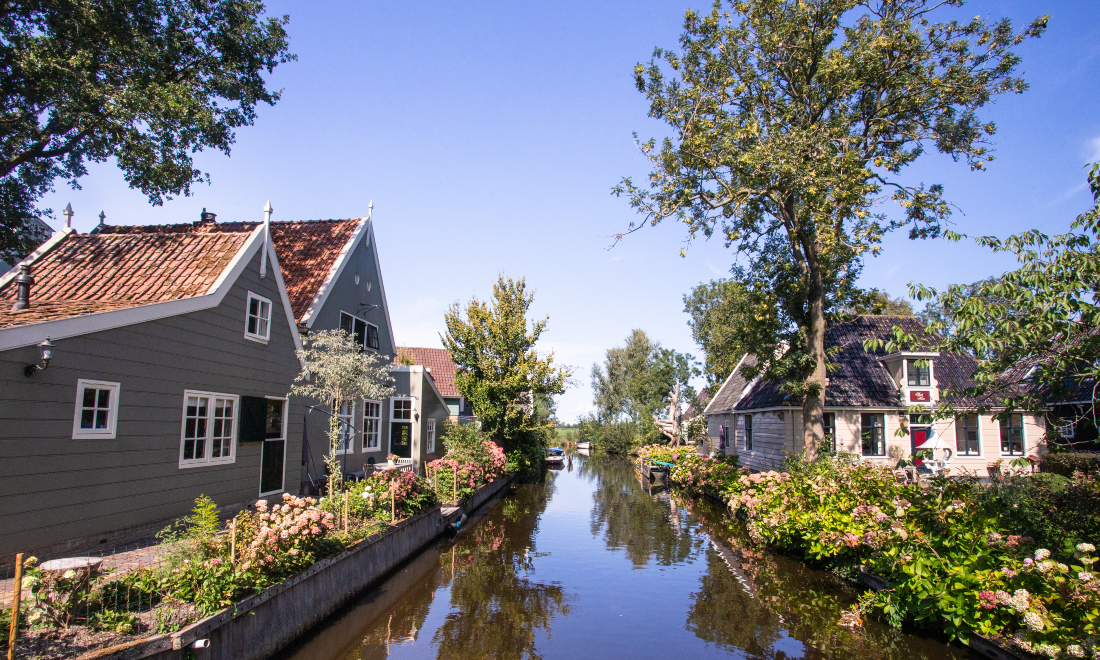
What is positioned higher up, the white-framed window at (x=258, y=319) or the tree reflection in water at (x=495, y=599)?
the white-framed window at (x=258, y=319)

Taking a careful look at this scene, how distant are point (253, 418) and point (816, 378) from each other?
15888 mm

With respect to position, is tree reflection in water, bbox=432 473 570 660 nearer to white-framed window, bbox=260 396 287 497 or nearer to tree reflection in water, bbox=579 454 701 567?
tree reflection in water, bbox=579 454 701 567

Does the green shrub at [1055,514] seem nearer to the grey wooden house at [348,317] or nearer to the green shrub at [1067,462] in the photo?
the green shrub at [1067,462]

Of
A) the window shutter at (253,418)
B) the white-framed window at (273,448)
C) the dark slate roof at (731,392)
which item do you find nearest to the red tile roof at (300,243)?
the white-framed window at (273,448)

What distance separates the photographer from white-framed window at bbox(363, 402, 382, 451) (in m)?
19.5

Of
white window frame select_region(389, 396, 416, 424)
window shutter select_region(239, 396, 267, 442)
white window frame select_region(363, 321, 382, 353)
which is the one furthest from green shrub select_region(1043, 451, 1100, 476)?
white window frame select_region(363, 321, 382, 353)

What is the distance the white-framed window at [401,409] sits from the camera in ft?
70.6

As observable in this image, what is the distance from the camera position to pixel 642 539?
17141 mm

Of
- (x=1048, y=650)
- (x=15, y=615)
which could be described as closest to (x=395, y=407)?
(x=15, y=615)

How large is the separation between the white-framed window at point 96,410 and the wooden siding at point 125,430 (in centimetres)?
9

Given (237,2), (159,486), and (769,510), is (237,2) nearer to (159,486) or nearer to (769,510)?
(159,486)

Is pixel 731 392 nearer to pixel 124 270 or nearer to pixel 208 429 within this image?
pixel 208 429

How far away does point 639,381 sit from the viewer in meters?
54.1

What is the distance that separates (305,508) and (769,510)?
35.1 ft
